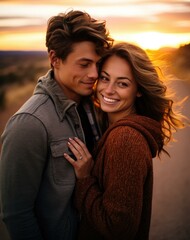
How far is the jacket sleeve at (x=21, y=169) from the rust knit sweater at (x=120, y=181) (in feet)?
0.67

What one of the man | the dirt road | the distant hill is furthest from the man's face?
the dirt road

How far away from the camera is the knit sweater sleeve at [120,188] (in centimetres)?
119

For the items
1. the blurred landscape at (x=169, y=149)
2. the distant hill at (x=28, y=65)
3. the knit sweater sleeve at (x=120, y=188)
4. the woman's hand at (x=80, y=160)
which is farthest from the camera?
the blurred landscape at (x=169, y=149)

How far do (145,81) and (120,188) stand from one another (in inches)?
21.3

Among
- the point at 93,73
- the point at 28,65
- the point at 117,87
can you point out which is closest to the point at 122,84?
the point at 117,87

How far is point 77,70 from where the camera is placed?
4.94ft

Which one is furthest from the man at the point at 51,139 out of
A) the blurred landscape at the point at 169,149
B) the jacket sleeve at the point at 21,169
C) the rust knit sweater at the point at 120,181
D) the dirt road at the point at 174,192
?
the dirt road at the point at 174,192

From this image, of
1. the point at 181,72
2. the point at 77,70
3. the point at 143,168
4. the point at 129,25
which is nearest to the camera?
the point at 143,168

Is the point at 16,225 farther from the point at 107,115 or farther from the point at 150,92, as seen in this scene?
the point at 150,92

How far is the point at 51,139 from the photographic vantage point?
1.32 metres

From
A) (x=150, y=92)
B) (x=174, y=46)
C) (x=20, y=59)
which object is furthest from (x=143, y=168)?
(x=20, y=59)

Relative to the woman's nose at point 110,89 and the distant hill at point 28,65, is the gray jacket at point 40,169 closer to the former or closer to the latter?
the woman's nose at point 110,89

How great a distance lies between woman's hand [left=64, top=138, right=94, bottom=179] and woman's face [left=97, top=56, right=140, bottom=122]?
272 millimetres

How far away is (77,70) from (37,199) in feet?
2.05
